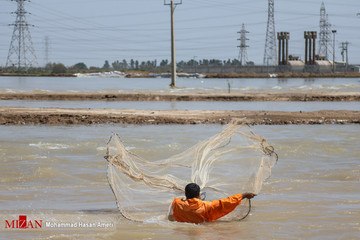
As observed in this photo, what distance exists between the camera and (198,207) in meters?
7.93

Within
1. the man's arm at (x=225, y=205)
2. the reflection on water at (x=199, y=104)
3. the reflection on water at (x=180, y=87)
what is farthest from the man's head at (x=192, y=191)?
the reflection on water at (x=180, y=87)

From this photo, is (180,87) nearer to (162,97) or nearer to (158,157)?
(162,97)

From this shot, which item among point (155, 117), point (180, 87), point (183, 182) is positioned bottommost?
point (183, 182)

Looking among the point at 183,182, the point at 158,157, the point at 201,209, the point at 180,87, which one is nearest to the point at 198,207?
the point at 201,209

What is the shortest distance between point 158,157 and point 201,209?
6.17m

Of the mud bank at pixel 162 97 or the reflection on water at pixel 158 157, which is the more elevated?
the mud bank at pixel 162 97

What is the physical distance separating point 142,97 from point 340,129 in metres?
14.3

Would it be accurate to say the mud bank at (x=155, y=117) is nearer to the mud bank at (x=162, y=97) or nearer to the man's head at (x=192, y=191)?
the mud bank at (x=162, y=97)

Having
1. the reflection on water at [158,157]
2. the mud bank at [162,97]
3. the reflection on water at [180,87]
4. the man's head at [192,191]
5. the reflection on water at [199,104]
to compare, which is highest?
the reflection on water at [180,87]

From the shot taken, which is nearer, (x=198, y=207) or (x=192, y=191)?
(x=192, y=191)

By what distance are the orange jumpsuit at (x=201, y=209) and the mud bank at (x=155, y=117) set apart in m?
12.3

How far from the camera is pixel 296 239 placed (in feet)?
25.1

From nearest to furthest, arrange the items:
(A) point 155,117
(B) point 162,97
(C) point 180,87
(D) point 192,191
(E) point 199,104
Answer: (D) point 192,191
(A) point 155,117
(E) point 199,104
(B) point 162,97
(C) point 180,87

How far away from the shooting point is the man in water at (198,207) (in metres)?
7.84
